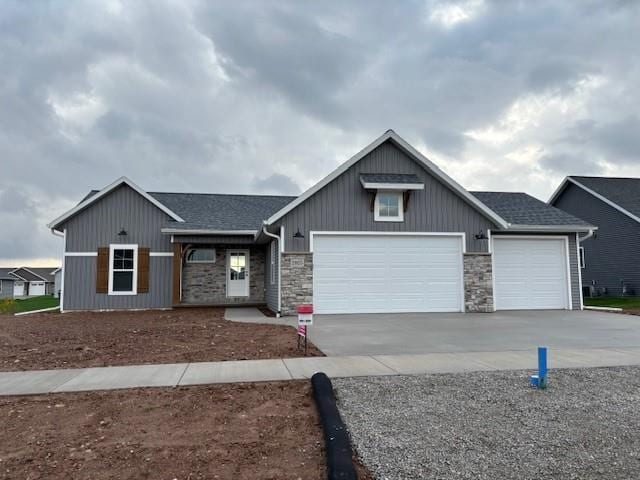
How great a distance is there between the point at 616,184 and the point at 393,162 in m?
17.1

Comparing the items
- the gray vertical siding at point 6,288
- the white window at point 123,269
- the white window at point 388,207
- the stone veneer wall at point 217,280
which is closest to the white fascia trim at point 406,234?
the white window at point 388,207

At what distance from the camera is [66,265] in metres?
15.9

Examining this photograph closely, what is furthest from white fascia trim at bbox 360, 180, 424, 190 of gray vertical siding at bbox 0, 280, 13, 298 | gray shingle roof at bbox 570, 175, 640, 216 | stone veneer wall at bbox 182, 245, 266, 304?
gray vertical siding at bbox 0, 280, 13, 298

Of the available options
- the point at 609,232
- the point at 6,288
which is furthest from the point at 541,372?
the point at 6,288

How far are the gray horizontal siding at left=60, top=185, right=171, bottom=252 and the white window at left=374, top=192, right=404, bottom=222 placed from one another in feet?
26.5

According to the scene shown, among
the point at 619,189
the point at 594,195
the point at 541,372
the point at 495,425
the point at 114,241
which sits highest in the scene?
the point at 619,189

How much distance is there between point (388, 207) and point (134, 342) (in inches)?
340

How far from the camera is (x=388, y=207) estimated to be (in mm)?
14320

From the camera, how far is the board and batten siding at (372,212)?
1381 cm

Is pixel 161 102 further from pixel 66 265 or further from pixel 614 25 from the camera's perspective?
pixel 614 25

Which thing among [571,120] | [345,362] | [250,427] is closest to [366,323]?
[345,362]

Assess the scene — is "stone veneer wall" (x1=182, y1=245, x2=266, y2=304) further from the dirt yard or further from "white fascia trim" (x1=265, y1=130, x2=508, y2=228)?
the dirt yard

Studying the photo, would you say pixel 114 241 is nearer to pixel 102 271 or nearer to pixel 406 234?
pixel 102 271

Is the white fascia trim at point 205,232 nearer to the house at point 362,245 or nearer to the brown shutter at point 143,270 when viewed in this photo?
the house at point 362,245
